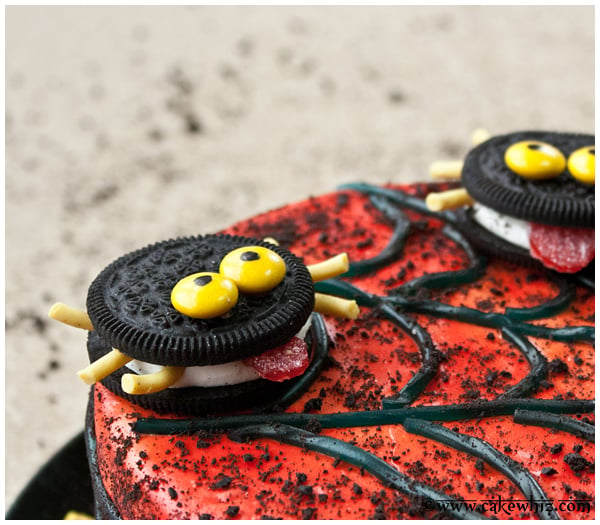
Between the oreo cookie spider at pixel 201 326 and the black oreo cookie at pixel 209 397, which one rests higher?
the oreo cookie spider at pixel 201 326

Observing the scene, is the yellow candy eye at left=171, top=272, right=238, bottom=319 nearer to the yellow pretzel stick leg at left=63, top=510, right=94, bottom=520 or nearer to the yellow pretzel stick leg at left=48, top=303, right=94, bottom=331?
the yellow pretzel stick leg at left=48, top=303, right=94, bottom=331

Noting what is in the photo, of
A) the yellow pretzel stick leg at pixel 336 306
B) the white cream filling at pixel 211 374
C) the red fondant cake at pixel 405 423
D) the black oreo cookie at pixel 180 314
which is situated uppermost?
the black oreo cookie at pixel 180 314

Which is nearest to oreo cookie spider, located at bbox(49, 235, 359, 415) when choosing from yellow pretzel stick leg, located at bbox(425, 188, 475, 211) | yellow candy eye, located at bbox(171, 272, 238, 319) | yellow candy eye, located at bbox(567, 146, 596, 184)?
yellow candy eye, located at bbox(171, 272, 238, 319)

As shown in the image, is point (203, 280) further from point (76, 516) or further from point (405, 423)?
point (76, 516)

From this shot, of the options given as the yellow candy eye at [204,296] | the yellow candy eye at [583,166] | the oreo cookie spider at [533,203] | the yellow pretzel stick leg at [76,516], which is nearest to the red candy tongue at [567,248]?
the oreo cookie spider at [533,203]

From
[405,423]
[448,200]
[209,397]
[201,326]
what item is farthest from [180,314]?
[448,200]

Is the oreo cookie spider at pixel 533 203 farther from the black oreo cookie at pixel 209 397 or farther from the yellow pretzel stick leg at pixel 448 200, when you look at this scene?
the black oreo cookie at pixel 209 397

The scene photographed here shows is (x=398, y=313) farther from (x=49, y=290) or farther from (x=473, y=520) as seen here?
(x=49, y=290)
